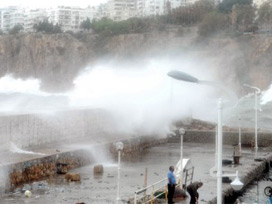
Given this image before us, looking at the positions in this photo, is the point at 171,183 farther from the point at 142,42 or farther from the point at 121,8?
the point at 121,8

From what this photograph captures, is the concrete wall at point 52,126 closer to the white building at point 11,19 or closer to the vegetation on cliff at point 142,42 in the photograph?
the vegetation on cliff at point 142,42

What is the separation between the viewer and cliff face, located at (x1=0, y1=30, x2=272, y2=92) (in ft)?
334

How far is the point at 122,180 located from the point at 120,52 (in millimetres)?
100717

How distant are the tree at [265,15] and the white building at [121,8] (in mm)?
70576

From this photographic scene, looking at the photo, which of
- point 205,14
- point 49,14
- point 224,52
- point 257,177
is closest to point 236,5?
point 205,14

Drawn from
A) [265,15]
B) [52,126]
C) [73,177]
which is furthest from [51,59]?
[73,177]

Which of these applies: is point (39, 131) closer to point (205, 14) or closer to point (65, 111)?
point (65, 111)

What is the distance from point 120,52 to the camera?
121 m

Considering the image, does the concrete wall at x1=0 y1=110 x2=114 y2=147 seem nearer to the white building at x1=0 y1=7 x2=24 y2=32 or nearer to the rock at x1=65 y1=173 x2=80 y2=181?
the rock at x1=65 y1=173 x2=80 y2=181

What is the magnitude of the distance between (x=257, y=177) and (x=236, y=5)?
326 ft

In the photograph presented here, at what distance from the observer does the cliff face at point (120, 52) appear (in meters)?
102

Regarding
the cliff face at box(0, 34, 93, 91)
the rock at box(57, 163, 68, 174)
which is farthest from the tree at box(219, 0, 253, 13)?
the rock at box(57, 163, 68, 174)

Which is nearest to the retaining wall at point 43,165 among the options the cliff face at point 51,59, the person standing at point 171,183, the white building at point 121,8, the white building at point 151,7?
the person standing at point 171,183

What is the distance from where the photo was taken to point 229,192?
18.8 m
